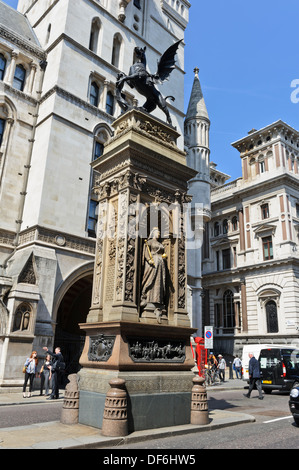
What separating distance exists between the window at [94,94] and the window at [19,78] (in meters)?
4.33

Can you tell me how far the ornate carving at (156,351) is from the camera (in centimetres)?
831

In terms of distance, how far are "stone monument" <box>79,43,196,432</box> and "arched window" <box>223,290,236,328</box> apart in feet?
99.9

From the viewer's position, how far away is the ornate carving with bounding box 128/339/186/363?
8.31 meters

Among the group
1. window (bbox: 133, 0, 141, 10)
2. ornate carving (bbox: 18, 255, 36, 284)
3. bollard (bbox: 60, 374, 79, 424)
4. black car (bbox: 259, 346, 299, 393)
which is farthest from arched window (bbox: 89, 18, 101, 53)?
bollard (bbox: 60, 374, 79, 424)

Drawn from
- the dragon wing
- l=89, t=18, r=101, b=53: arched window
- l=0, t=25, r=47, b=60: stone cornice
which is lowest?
the dragon wing

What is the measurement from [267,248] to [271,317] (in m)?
6.57

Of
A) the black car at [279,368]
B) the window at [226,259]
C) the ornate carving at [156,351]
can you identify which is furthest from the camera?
the window at [226,259]

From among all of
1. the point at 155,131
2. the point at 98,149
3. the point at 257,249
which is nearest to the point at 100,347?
the point at 155,131

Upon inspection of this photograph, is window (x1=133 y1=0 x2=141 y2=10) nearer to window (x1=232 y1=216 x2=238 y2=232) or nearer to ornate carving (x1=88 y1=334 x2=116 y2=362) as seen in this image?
window (x1=232 y1=216 x2=238 y2=232)

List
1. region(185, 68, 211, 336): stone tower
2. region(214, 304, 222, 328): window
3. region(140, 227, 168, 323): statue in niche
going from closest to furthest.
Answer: region(140, 227, 168, 323): statue in niche
region(185, 68, 211, 336): stone tower
region(214, 304, 222, 328): window

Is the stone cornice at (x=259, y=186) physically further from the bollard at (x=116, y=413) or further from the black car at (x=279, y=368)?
the bollard at (x=116, y=413)

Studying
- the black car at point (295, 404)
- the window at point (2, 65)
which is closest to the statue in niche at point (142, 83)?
the black car at point (295, 404)

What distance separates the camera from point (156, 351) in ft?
28.6

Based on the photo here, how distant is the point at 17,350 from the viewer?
1684 centimetres
